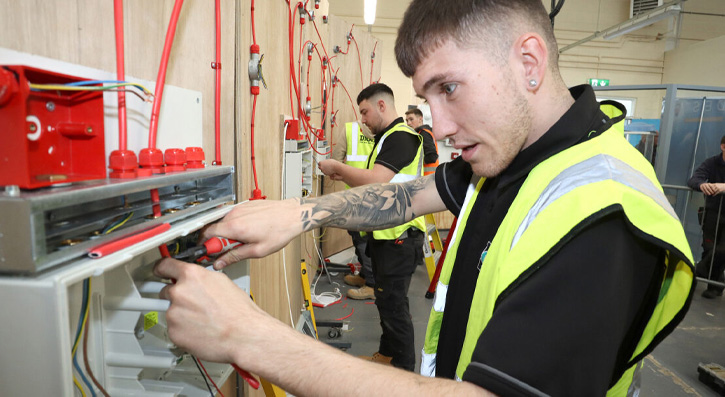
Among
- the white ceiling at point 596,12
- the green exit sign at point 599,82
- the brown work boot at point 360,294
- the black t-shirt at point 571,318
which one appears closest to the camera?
the black t-shirt at point 571,318

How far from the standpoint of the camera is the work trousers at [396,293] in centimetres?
234

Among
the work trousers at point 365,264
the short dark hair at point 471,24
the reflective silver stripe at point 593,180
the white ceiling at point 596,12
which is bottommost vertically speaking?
the work trousers at point 365,264

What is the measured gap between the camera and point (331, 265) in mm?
4004

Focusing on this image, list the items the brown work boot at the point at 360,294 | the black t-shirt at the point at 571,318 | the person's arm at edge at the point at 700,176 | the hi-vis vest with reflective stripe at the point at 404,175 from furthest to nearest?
1. the person's arm at edge at the point at 700,176
2. the brown work boot at the point at 360,294
3. the hi-vis vest with reflective stripe at the point at 404,175
4. the black t-shirt at the point at 571,318

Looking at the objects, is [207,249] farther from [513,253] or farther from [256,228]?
[513,253]

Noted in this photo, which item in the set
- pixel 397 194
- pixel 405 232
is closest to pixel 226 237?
pixel 397 194

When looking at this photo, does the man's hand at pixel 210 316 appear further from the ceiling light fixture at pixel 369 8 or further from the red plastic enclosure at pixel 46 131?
the ceiling light fixture at pixel 369 8

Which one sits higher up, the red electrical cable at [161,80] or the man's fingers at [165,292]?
the red electrical cable at [161,80]

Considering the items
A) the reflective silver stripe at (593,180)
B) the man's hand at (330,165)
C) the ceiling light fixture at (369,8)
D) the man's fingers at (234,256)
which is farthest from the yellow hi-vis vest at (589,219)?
the ceiling light fixture at (369,8)

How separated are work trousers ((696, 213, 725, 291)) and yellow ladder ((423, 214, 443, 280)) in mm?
2394

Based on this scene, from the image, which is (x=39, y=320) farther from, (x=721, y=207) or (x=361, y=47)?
(x=721, y=207)

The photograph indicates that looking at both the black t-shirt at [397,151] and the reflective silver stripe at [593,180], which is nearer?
the reflective silver stripe at [593,180]

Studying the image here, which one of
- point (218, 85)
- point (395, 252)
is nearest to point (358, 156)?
point (395, 252)

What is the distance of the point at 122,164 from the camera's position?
0.61m
